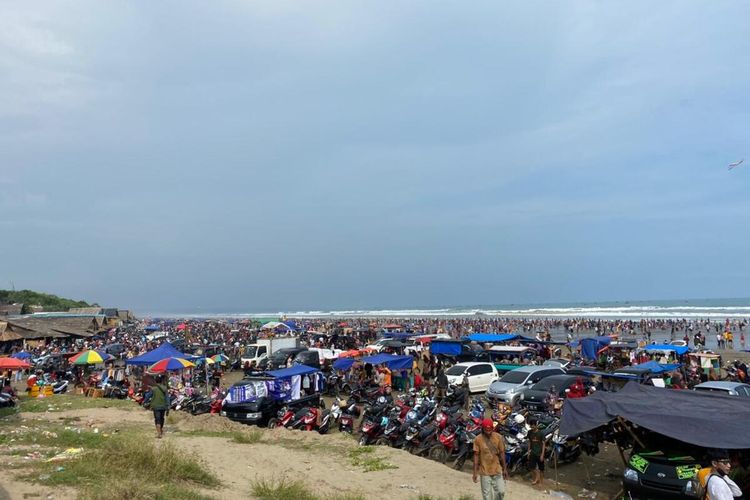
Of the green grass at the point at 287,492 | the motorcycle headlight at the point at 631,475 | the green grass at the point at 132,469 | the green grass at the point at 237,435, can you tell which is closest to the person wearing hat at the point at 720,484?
the motorcycle headlight at the point at 631,475

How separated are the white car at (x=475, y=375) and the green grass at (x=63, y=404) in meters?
11.1

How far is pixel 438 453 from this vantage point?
35.8 ft

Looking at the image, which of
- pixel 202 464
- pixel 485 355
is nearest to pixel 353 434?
pixel 202 464

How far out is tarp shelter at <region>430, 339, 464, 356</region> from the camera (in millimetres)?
26250

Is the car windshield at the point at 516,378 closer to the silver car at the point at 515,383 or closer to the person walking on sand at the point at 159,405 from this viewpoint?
the silver car at the point at 515,383

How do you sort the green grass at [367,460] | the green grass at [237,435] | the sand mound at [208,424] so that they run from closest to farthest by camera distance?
the green grass at [367,460] → the green grass at [237,435] → the sand mound at [208,424]

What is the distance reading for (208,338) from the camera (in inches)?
1869

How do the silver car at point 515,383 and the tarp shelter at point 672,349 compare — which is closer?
the silver car at point 515,383

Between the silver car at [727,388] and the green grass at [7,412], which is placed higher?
the silver car at [727,388]

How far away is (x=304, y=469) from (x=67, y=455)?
421 centimetres

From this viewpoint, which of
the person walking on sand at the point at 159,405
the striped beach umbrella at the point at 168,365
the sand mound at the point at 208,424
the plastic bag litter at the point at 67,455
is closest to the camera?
the plastic bag litter at the point at 67,455

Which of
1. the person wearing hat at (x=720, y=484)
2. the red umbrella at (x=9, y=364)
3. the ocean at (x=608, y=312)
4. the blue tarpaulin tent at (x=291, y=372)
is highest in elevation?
the person wearing hat at (x=720, y=484)

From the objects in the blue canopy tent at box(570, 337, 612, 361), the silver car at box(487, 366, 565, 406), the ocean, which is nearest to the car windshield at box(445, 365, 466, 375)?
the silver car at box(487, 366, 565, 406)

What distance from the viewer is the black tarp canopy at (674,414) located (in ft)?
23.3
